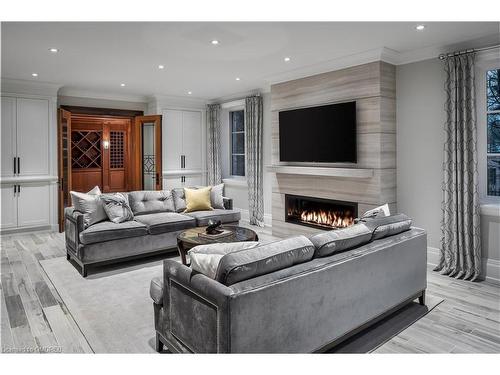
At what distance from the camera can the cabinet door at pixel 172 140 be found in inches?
306

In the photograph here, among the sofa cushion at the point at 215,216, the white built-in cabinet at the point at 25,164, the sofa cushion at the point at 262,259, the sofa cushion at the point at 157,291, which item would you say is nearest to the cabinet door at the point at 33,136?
the white built-in cabinet at the point at 25,164

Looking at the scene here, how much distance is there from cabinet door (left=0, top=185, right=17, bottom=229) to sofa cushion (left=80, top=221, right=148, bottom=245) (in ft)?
8.91

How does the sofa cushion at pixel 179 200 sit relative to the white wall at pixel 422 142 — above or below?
below

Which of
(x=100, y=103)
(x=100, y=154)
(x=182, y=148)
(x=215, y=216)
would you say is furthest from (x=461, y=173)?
(x=100, y=154)

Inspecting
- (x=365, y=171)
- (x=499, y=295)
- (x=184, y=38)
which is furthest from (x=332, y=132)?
(x=499, y=295)

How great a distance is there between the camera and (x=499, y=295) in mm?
3539

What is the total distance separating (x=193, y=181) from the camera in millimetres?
8289

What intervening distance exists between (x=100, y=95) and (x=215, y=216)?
381cm

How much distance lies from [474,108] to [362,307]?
8.63ft

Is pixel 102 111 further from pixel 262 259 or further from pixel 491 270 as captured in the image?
pixel 491 270

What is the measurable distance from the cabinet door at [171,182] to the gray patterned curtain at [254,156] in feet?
5.67

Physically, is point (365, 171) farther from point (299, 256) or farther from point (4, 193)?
point (4, 193)

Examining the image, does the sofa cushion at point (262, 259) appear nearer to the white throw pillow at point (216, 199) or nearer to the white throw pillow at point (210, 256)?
the white throw pillow at point (210, 256)

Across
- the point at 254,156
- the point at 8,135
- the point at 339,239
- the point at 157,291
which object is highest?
the point at 8,135
